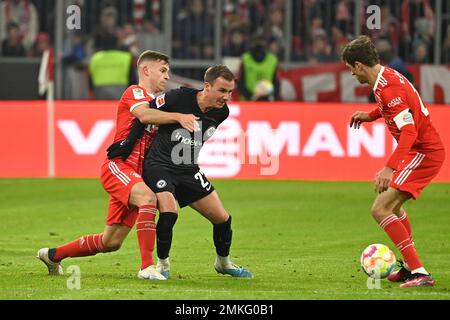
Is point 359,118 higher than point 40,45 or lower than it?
lower

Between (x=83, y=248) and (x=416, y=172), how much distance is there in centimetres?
291

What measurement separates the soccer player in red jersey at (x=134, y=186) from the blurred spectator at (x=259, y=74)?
37.3 feet

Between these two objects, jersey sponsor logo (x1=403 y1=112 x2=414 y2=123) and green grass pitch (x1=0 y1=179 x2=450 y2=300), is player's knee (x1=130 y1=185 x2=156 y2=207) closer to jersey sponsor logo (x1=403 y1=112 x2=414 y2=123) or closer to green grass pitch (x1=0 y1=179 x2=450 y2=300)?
green grass pitch (x1=0 y1=179 x2=450 y2=300)

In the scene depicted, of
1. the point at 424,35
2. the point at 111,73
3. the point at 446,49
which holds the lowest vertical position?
the point at 111,73

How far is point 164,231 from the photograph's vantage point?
1019 centimetres

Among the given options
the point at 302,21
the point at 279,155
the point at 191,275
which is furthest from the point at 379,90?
the point at 302,21

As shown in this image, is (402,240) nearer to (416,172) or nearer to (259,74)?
(416,172)

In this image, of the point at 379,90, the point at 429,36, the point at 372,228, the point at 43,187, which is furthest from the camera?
the point at 429,36

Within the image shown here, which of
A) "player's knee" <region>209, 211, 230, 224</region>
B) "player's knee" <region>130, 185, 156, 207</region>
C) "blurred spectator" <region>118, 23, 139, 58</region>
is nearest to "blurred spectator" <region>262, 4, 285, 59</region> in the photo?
"blurred spectator" <region>118, 23, 139, 58</region>

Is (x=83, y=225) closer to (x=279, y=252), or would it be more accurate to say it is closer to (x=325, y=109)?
(x=279, y=252)

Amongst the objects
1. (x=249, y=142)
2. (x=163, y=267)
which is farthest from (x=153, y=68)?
(x=249, y=142)

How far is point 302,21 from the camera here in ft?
74.9

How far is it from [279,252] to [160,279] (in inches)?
111

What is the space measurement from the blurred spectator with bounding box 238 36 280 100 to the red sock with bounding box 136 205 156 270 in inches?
472
